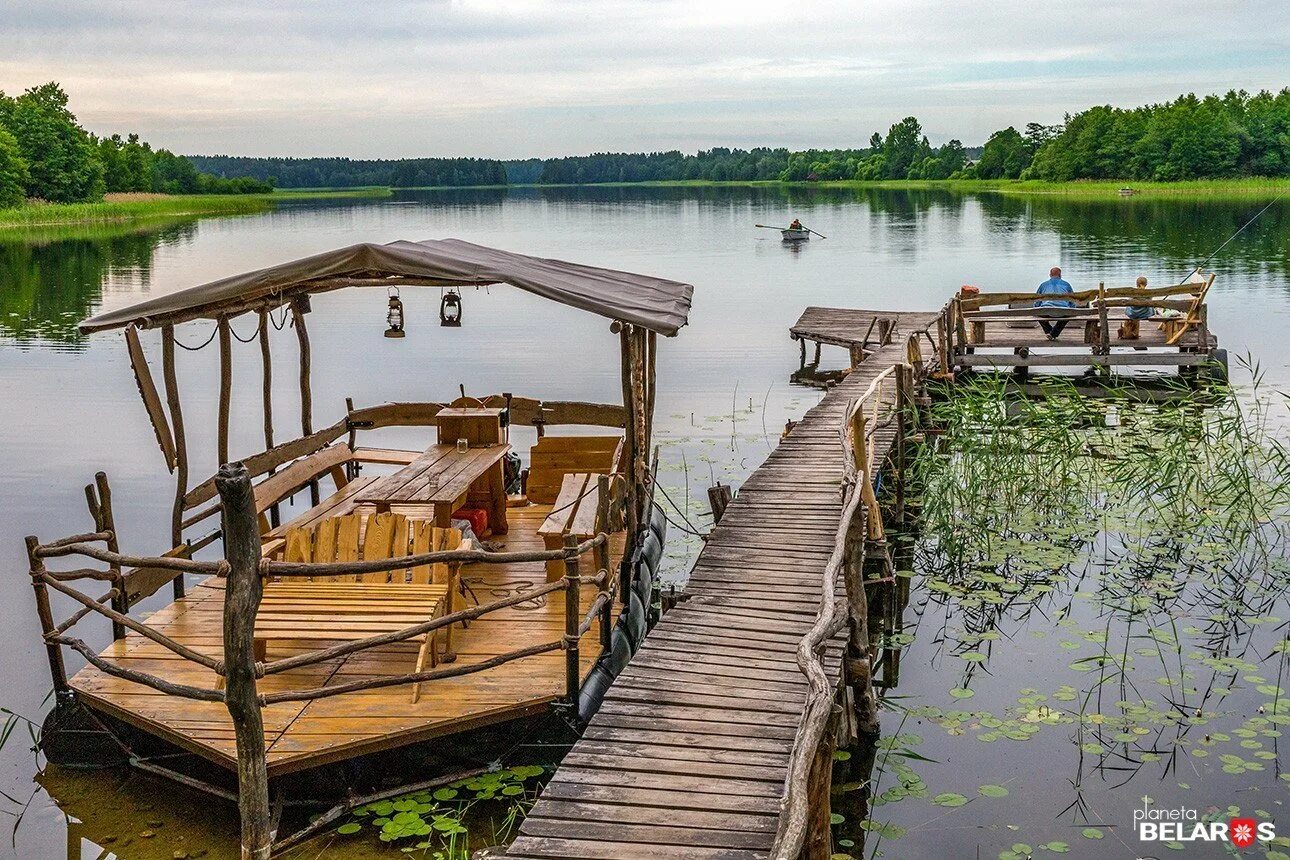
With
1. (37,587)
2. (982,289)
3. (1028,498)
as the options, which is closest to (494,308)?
(982,289)

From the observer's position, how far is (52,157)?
9225cm

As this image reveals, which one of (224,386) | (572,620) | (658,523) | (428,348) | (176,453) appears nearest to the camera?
(572,620)

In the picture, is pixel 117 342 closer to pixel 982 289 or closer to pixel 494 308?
pixel 494 308

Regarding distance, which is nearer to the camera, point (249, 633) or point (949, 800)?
point (249, 633)

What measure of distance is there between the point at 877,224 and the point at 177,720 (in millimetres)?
82019

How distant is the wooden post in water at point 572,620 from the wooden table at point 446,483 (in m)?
1.99

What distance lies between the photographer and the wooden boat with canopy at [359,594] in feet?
21.6

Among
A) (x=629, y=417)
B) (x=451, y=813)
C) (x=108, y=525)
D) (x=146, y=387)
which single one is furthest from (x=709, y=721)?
(x=146, y=387)

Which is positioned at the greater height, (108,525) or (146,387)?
(146,387)

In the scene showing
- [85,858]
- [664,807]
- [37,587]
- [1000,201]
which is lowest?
[85,858]

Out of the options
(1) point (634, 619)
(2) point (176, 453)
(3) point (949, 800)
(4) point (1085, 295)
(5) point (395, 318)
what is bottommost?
(3) point (949, 800)

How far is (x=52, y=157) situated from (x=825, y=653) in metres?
99.2

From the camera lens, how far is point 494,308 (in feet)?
127

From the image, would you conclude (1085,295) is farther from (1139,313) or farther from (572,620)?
(572,620)
